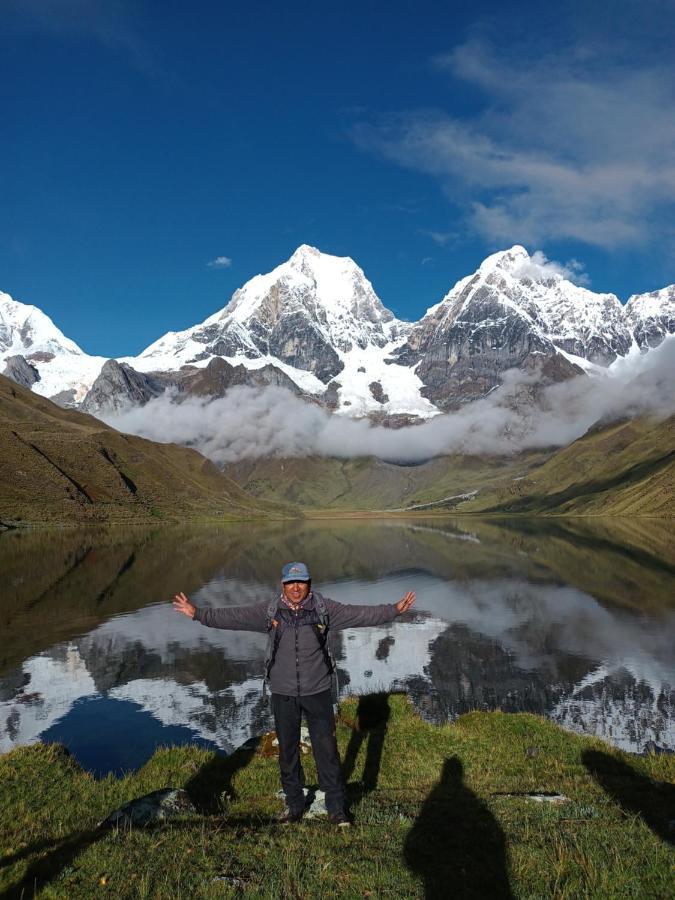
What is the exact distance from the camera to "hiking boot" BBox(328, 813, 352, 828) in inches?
503

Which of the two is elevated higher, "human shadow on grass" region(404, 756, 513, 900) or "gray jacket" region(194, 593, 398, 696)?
"gray jacket" region(194, 593, 398, 696)

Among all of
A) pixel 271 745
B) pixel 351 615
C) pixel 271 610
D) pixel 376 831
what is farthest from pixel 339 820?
pixel 271 745

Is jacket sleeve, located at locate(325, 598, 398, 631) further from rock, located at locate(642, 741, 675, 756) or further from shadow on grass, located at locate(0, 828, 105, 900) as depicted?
rock, located at locate(642, 741, 675, 756)

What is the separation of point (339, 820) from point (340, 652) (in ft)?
115

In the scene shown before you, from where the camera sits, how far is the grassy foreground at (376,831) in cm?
983

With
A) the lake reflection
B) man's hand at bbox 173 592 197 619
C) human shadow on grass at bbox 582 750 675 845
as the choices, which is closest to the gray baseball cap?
man's hand at bbox 173 592 197 619

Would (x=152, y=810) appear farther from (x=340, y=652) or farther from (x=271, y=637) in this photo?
(x=340, y=652)

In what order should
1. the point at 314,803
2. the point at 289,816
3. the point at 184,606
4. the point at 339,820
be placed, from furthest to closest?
the point at 184,606
the point at 314,803
the point at 289,816
the point at 339,820

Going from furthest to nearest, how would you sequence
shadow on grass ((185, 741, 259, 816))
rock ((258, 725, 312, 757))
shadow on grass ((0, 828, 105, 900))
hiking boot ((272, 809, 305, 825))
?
rock ((258, 725, 312, 757)), shadow on grass ((185, 741, 259, 816)), hiking boot ((272, 809, 305, 825)), shadow on grass ((0, 828, 105, 900))

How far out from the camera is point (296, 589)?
13609 millimetres

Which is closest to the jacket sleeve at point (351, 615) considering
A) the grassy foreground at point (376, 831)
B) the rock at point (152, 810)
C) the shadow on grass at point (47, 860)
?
the grassy foreground at point (376, 831)

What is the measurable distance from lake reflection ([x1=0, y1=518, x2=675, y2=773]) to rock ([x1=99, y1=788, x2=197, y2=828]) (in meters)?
11.7

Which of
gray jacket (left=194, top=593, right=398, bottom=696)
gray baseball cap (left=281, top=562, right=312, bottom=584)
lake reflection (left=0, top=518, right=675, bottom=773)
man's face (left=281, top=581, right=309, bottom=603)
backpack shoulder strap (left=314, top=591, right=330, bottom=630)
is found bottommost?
lake reflection (left=0, top=518, right=675, bottom=773)

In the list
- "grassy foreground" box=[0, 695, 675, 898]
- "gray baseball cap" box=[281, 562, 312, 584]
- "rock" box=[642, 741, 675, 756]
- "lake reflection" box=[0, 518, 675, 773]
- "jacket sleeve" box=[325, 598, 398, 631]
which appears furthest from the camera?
"lake reflection" box=[0, 518, 675, 773]
